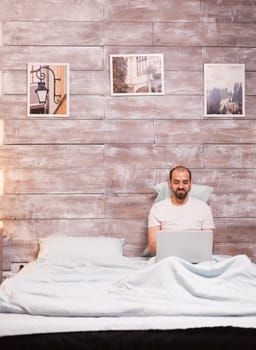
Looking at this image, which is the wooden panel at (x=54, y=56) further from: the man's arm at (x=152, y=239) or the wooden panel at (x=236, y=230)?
the wooden panel at (x=236, y=230)

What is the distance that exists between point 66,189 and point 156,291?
179 centimetres

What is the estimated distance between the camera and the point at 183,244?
2875 millimetres

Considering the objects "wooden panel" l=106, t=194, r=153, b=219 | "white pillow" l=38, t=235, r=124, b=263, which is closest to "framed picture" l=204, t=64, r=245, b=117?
"wooden panel" l=106, t=194, r=153, b=219

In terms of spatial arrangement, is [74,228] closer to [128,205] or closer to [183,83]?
[128,205]

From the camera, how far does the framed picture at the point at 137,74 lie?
394 centimetres

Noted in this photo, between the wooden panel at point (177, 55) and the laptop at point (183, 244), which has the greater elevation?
the wooden panel at point (177, 55)

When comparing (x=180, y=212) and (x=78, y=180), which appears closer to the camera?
(x=180, y=212)

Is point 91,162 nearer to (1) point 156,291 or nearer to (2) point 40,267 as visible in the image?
(2) point 40,267

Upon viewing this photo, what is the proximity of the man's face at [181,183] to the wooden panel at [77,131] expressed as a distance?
1.56 ft

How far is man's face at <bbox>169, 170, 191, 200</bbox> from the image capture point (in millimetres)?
3561

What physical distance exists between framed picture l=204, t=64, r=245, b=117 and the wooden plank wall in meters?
0.05

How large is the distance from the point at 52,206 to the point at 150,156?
0.84 metres

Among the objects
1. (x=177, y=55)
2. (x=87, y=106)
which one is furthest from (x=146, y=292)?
(x=177, y=55)

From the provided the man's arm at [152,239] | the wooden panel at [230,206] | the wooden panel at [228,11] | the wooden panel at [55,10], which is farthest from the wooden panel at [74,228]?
the wooden panel at [228,11]
